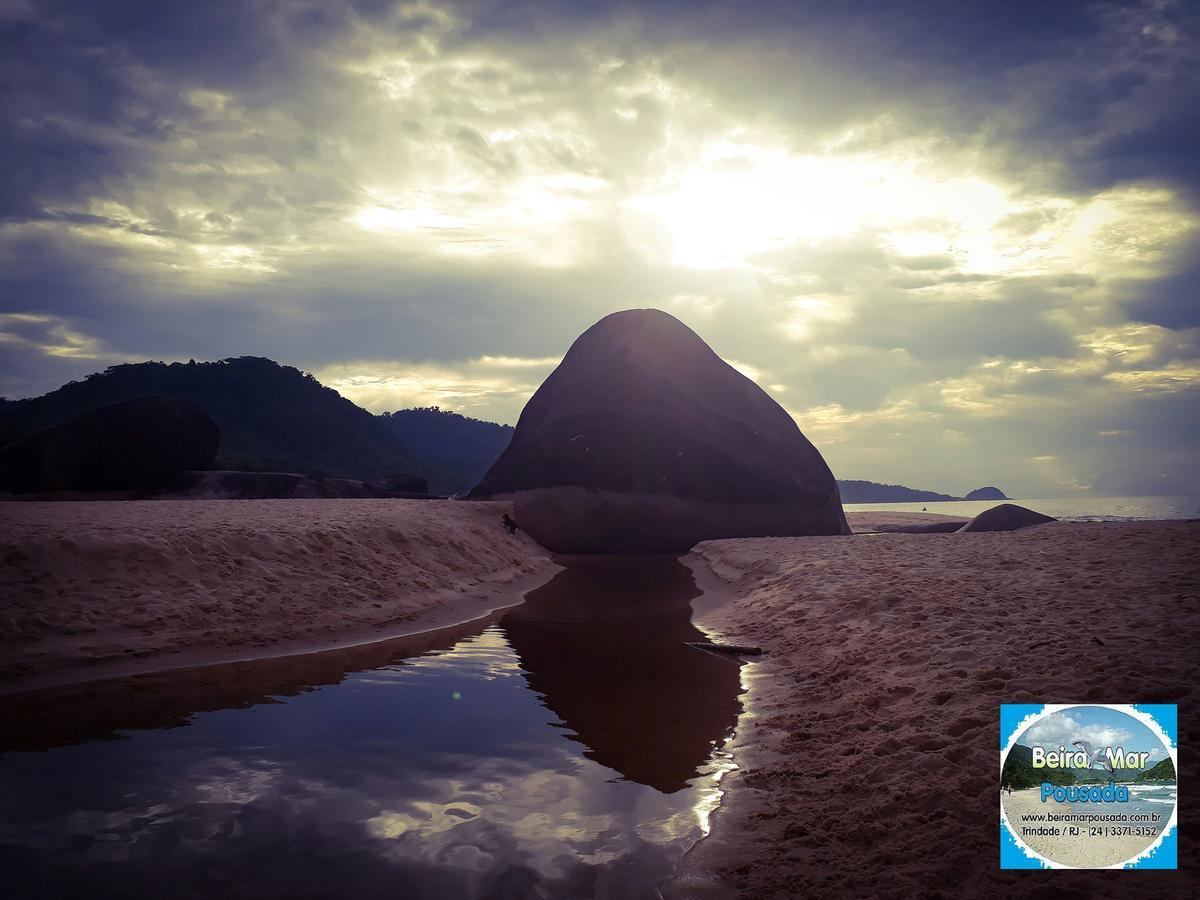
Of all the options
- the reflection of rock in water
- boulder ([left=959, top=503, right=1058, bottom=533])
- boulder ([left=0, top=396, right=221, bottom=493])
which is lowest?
the reflection of rock in water

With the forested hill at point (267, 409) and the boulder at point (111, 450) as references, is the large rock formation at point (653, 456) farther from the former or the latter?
the forested hill at point (267, 409)

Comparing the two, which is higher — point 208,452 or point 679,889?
point 208,452

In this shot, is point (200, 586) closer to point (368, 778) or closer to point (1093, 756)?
point (368, 778)

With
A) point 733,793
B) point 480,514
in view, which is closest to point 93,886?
point 733,793

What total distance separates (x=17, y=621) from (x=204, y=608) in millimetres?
1628

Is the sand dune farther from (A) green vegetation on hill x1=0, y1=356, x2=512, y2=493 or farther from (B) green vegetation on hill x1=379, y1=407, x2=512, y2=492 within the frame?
(B) green vegetation on hill x1=379, y1=407, x2=512, y2=492

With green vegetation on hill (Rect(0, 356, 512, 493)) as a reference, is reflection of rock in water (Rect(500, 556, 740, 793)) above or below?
below

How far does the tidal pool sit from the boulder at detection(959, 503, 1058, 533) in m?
16.2

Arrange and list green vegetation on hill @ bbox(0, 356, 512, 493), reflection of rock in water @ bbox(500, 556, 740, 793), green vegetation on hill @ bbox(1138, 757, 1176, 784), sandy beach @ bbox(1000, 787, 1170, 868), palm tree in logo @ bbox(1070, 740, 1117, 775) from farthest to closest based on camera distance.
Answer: green vegetation on hill @ bbox(0, 356, 512, 493) < reflection of rock in water @ bbox(500, 556, 740, 793) < palm tree in logo @ bbox(1070, 740, 1117, 775) < green vegetation on hill @ bbox(1138, 757, 1176, 784) < sandy beach @ bbox(1000, 787, 1170, 868)

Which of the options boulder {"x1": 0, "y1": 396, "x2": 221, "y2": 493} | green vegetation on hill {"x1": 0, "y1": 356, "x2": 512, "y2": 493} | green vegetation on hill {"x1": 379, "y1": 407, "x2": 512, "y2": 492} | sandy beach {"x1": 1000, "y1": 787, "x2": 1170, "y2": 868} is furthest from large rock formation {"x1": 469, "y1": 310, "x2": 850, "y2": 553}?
green vegetation on hill {"x1": 379, "y1": 407, "x2": 512, "y2": 492}

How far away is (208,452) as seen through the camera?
25891mm

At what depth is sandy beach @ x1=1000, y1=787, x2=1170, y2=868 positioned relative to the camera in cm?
300

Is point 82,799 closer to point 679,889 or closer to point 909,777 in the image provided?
point 679,889

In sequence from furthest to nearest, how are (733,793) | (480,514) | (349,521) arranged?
A: (480,514) < (349,521) < (733,793)
